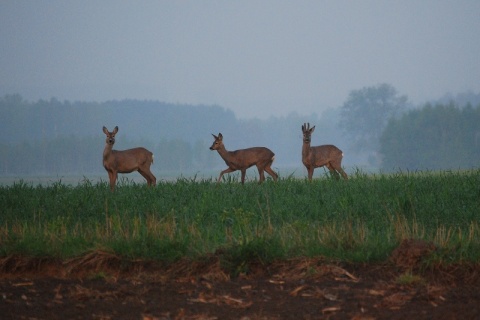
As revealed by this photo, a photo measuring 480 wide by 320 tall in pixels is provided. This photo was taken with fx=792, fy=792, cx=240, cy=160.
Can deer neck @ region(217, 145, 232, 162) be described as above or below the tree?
below

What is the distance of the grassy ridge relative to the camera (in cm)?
955

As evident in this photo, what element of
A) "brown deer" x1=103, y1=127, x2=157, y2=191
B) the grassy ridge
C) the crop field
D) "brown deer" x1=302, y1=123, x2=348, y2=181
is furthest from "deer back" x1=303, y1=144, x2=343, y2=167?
the crop field

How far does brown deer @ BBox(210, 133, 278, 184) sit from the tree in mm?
92090

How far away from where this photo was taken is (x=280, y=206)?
52.0 ft

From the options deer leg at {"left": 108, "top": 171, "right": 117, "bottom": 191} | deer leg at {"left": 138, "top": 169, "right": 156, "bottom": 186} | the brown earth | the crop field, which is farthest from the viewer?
deer leg at {"left": 138, "top": 169, "right": 156, "bottom": 186}

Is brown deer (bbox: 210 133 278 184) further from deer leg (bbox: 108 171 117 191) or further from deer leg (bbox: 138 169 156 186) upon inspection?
deer leg (bbox: 108 171 117 191)

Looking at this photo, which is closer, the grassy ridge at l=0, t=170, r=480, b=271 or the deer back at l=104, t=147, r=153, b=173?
the grassy ridge at l=0, t=170, r=480, b=271

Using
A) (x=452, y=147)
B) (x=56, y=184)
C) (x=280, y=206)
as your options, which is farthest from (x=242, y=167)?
(x=452, y=147)

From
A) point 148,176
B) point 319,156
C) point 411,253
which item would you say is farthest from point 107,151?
point 411,253

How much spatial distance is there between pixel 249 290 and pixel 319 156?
A: 1663 centimetres

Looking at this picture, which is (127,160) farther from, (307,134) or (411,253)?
(411,253)

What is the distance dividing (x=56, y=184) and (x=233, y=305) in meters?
14.2

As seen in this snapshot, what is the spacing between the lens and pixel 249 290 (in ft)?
26.7

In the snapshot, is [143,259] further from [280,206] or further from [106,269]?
[280,206]
